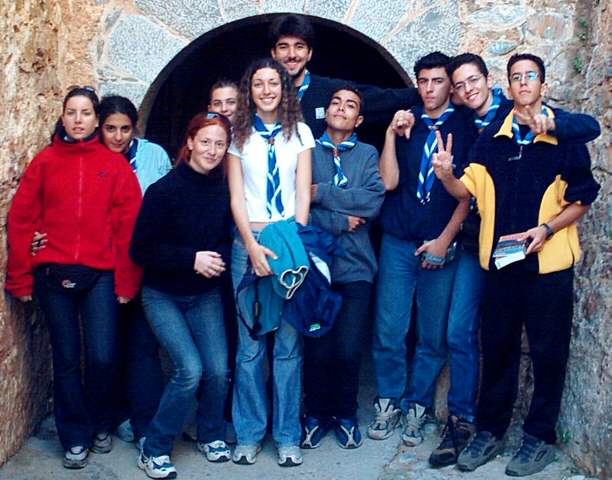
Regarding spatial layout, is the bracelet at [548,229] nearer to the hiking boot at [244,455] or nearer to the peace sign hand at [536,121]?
the peace sign hand at [536,121]

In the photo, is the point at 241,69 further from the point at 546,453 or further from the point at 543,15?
the point at 546,453

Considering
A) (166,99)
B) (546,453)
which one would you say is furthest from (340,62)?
(546,453)

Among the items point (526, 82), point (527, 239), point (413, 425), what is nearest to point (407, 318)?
point (413, 425)

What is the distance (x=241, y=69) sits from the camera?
8117 millimetres

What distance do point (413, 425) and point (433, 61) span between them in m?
1.71

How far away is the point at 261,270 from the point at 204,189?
44 centimetres

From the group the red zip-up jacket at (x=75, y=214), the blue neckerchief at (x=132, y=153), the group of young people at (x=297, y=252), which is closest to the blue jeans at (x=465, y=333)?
the group of young people at (x=297, y=252)

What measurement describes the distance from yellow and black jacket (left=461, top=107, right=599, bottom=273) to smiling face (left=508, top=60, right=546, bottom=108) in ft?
0.35

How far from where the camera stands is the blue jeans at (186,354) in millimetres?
4105

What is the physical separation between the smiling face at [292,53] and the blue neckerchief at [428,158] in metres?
0.65

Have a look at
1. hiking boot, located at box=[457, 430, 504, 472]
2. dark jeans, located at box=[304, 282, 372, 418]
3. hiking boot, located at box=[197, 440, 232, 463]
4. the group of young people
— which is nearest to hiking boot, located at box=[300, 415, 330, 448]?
the group of young people

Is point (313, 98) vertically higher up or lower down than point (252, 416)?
higher up

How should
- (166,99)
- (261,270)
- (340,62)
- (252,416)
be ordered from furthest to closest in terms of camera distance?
1. (340,62)
2. (166,99)
3. (252,416)
4. (261,270)

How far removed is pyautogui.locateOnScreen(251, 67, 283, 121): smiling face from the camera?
417 centimetres
